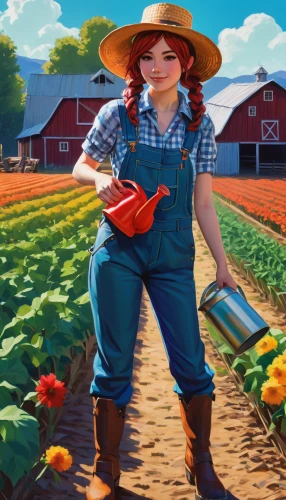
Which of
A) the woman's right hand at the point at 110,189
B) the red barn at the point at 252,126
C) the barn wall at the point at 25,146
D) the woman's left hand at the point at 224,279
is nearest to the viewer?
the woman's right hand at the point at 110,189

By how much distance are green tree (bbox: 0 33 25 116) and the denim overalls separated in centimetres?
5059

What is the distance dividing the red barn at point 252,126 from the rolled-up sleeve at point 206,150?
1286 inches

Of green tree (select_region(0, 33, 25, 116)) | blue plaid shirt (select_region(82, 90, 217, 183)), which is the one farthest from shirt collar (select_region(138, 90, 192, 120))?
green tree (select_region(0, 33, 25, 116))

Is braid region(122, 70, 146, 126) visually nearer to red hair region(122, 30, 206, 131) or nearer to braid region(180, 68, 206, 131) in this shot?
red hair region(122, 30, 206, 131)

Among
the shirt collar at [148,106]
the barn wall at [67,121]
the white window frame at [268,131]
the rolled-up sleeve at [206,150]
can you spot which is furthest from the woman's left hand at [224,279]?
the barn wall at [67,121]

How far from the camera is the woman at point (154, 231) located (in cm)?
302

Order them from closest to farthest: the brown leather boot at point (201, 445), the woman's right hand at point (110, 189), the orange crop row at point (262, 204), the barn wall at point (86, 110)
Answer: the woman's right hand at point (110, 189), the brown leather boot at point (201, 445), the orange crop row at point (262, 204), the barn wall at point (86, 110)

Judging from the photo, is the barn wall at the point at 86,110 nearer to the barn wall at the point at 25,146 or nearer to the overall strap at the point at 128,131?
the barn wall at the point at 25,146

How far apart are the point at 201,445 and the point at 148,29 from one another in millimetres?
1721

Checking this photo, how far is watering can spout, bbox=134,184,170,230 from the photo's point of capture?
291cm

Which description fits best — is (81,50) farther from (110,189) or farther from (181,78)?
(110,189)

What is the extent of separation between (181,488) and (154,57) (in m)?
1.86

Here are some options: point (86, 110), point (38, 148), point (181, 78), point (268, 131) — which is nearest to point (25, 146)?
point (38, 148)

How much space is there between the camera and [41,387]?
3.02m
